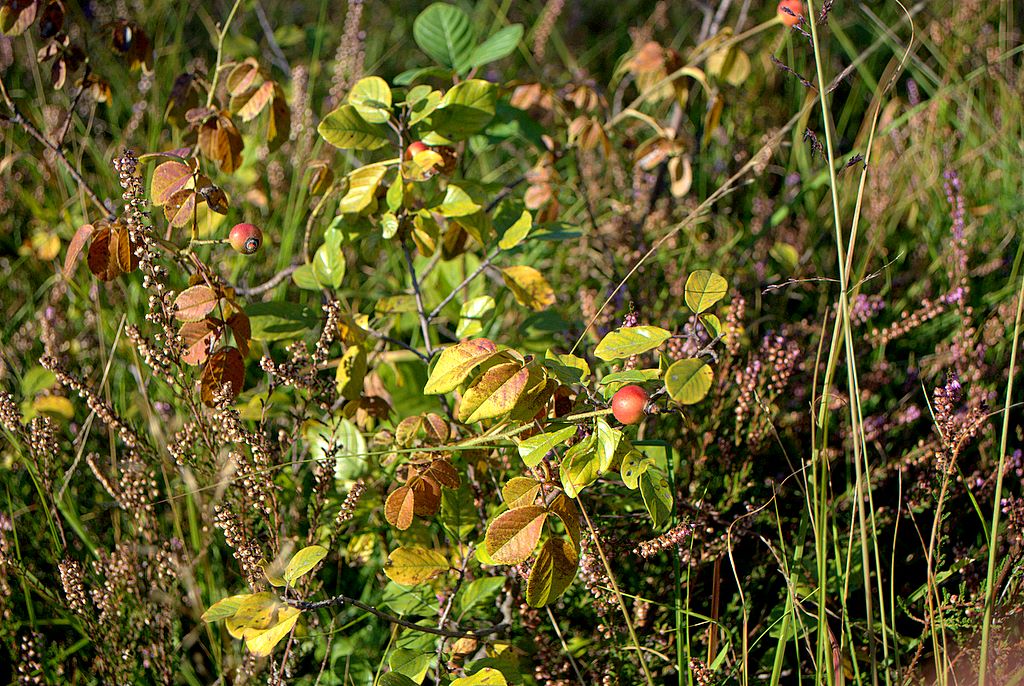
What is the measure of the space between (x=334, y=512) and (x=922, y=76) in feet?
7.19

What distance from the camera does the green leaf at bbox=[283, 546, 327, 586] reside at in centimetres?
100

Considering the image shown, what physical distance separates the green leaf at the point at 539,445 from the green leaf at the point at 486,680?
0.24 meters

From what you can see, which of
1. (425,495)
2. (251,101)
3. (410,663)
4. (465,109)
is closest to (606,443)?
(425,495)

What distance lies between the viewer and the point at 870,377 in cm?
174

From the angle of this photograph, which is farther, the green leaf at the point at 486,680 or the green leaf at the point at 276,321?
the green leaf at the point at 276,321

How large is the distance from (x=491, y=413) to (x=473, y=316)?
0.43 meters

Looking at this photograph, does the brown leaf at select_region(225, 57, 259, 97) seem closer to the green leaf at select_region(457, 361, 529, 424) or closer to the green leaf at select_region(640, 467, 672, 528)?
the green leaf at select_region(457, 361, 529, 424)

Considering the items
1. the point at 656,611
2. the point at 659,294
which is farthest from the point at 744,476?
the point at 659,294

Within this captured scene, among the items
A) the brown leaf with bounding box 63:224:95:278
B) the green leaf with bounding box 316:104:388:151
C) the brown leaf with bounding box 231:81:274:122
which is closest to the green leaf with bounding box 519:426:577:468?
the green leaf with bounding box 316:104:388:151

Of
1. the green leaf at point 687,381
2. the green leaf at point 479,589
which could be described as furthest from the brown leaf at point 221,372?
the green leaf at point 687,381

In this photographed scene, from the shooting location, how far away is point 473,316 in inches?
53.5

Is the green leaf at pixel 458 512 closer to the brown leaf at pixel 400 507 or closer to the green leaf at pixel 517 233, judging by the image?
the brown leaf at pixel 400 507

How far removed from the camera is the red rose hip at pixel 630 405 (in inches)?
36.0

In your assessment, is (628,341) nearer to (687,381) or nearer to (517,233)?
(687,381)
